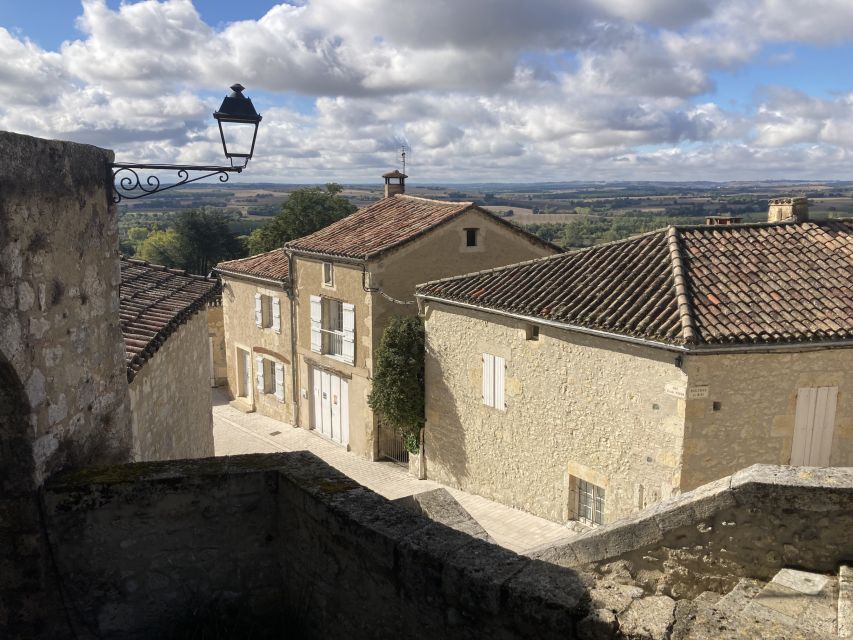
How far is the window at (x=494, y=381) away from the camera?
41.9 feet

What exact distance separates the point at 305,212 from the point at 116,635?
30.6 m

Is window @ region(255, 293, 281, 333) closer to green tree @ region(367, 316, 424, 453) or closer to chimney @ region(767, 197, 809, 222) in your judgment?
green tree @ region(367, 316, 424, 453)

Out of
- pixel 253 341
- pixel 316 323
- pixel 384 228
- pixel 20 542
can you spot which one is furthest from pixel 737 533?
pixel 253 341

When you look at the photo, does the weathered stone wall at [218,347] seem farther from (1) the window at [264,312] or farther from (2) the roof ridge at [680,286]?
(2) the roof ridge at [680,286]

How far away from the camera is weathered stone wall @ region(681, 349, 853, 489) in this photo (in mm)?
9609

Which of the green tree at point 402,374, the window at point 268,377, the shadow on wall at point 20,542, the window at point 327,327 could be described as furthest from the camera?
the window at point 268,377

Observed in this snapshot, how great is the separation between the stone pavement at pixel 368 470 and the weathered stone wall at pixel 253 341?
1.48 ft

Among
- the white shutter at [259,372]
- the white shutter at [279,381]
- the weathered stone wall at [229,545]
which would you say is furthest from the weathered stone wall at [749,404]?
the white shutter at [259,372]

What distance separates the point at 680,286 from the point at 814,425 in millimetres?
2665

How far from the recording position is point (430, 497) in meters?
7.96

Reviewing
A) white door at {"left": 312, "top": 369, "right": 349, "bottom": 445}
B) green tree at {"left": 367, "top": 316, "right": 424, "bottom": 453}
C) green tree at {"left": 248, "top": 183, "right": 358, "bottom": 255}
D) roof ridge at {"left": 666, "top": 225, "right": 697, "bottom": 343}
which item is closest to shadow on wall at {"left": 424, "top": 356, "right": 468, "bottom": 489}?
green tree at {"left": 367, "top": 316, "right": 424, "bottom": 453}

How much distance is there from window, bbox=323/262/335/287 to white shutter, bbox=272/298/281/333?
8.68ft

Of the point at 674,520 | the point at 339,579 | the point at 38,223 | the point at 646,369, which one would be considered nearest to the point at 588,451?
the point at 646,369

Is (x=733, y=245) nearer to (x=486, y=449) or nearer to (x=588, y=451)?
(x=588, y=451)
